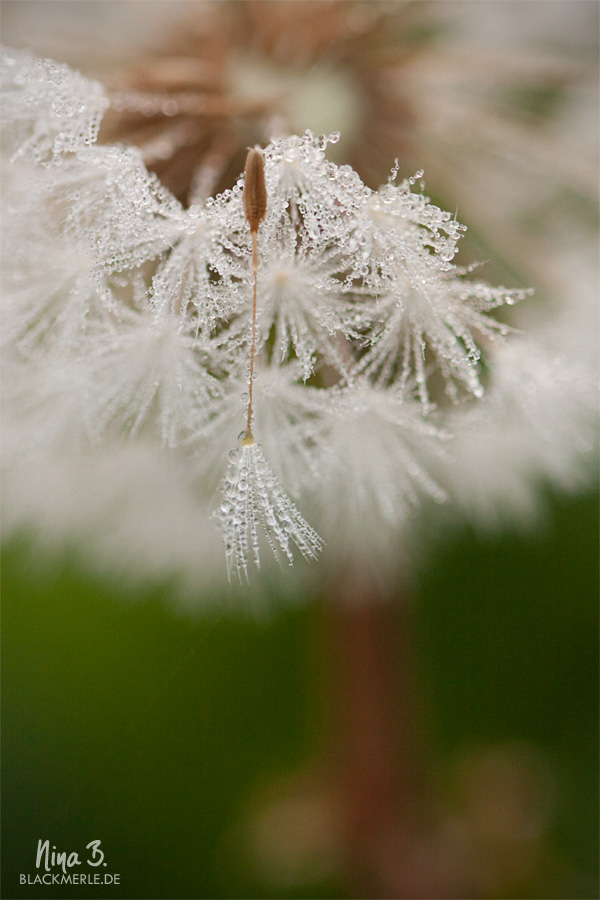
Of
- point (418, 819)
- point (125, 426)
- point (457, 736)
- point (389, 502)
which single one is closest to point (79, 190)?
point (125, 426)

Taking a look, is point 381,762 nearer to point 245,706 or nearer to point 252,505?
point 245,706

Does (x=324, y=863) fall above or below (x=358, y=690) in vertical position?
below

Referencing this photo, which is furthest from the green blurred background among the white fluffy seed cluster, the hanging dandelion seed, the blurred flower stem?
the hanging dandelion seed

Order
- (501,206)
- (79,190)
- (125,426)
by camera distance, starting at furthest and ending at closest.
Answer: (501,206), (125,426), (79,190)

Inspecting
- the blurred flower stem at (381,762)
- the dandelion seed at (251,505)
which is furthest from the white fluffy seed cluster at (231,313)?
the blurred flower stem at (381,762)

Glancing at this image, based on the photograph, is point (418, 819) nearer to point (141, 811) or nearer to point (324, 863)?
point (324, 863)

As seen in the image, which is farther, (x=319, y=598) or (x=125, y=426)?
(x=319, y=598)

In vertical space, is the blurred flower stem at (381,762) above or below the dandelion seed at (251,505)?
below

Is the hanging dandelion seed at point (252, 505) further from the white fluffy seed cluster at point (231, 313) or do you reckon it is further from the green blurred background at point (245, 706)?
the green blurred background at point (245, 706)
